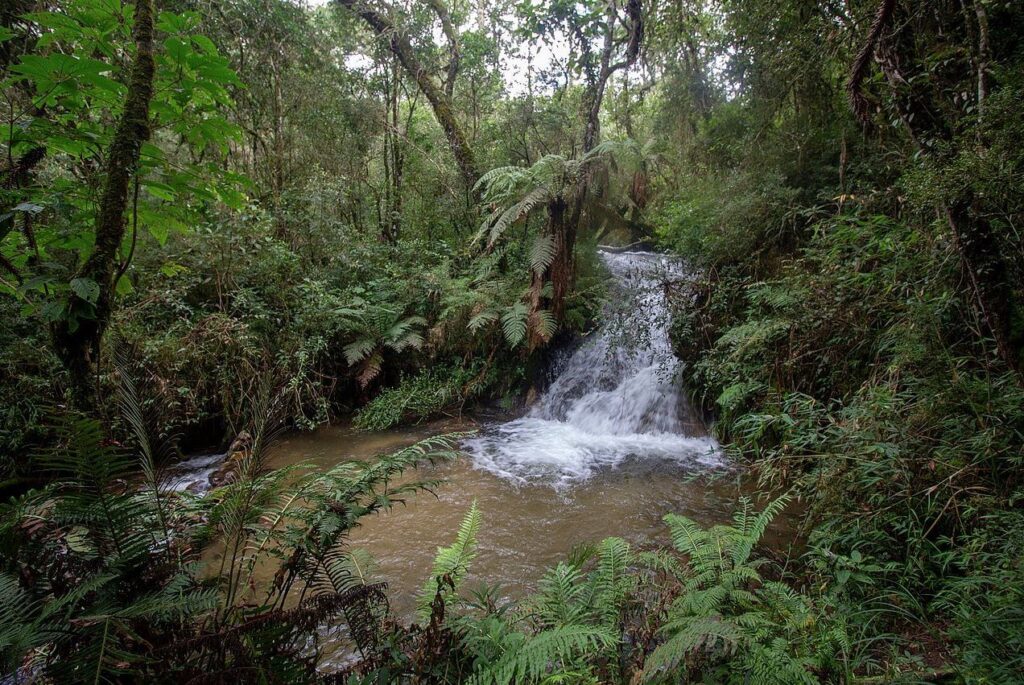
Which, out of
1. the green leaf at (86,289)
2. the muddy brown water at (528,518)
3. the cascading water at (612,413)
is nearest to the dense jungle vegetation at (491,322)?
the green leaf at (86,289)

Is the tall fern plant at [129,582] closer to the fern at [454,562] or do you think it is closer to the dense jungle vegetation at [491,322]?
the dense jungle vegetation at [491,322]

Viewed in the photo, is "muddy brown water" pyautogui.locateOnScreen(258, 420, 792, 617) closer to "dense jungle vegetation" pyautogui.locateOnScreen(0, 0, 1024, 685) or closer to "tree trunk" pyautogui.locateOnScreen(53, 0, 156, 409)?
"dense jungle vegetation" pyautogui.locateOnScreen(0, 0, 1024, 685)

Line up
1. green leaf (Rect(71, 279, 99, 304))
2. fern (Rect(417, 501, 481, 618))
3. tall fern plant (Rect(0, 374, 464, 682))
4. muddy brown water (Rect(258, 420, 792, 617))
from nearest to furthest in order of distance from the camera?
1. tall fern plant (Rect(0, 374, 464, 682))
2. green leaf (Rect(71, 279, 99, 304))
3. fern (Rect(417, 501, 481, 618))
4. muddy brown water (Rect(258, 420, 792, 617))

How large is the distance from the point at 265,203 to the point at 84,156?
678cm

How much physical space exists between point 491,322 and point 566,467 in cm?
294

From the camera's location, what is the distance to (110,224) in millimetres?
2025

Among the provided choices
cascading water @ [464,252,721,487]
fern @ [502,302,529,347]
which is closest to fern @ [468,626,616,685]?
cascading water @ [464,252,721,487]

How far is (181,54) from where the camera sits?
6.44 ft

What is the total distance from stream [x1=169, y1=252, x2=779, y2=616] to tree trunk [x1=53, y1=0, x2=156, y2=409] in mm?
1295

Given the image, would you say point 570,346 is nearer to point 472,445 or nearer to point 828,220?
point 472,445

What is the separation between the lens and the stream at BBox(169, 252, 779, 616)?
3.74 meters

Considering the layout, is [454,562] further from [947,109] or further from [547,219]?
[547,219]

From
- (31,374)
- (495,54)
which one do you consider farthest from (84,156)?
(495,54)

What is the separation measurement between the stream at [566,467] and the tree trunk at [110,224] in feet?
4.25
